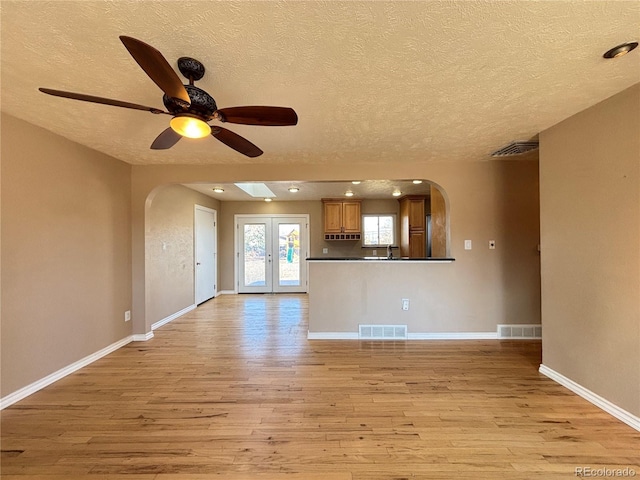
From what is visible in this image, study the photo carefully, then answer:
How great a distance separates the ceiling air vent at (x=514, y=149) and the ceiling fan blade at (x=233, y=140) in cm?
262

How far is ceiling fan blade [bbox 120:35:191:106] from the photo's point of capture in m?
1.04

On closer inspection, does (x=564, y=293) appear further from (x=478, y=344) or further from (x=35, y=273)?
(x=35, y=273)

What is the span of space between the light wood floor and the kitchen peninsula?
20.0 inches

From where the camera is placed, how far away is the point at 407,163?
11.3 feet

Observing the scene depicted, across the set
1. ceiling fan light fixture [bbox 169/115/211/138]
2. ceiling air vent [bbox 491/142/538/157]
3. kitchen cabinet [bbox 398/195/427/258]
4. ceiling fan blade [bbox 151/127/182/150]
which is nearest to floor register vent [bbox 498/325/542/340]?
ceiling air vent [bbox 491/142/538/157]

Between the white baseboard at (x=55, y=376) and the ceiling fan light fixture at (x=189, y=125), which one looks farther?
the white baseboard at (x=55, y=376)

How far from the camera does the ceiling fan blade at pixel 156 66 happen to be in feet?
3.41

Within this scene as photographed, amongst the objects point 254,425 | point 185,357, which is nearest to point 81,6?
point 254,425

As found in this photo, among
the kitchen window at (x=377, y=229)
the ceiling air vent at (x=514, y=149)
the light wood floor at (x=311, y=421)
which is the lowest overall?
the light wood floor at (x=311, y=421)

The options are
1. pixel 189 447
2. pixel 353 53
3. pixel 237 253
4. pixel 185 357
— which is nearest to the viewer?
pixel 353 53

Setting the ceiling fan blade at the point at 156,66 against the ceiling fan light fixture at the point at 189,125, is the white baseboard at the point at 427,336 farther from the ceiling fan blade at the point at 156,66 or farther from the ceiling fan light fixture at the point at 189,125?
the ceiling fan blade at the point at 156,66

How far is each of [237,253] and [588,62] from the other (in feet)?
20.5

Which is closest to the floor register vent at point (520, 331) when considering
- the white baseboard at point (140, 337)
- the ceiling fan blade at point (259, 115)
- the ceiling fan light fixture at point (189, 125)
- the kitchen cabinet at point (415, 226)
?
the kitchen cabinet at point (415, 226)

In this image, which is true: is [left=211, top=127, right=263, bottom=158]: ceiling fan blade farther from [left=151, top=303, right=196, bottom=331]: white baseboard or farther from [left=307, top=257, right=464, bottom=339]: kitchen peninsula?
[left=151, top=303, right=196, bottom=331]: white baseboard
